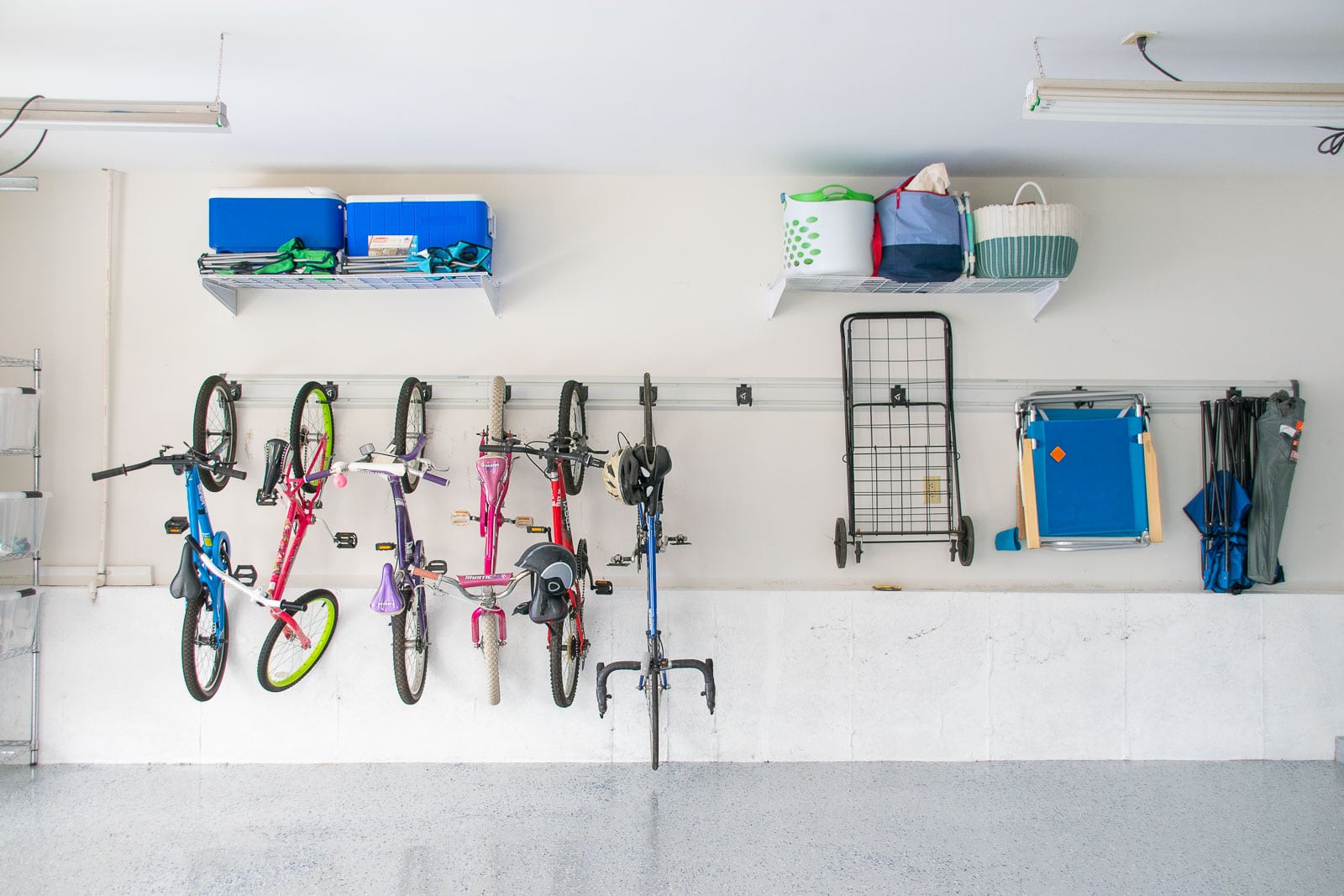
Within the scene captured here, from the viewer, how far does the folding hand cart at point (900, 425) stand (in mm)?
3447

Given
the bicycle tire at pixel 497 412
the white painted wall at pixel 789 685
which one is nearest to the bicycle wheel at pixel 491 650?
the white painted wall at pixel 789 685

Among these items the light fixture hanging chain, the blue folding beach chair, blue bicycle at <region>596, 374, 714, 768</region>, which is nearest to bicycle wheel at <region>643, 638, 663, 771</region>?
blue bicycle at <region>596, 374, 714, 768</region>

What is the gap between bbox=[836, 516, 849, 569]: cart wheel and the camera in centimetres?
328

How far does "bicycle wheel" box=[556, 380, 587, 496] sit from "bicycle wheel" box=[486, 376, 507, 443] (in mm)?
246

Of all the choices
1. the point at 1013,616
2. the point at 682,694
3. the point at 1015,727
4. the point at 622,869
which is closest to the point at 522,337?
the point at 682,694

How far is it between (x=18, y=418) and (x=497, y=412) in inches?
79.9

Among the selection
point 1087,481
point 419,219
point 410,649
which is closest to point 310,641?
point 410,649

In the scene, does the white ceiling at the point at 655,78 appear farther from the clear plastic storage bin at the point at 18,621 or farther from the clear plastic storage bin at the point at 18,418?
the clear plastic storage bin at the point at 18,621

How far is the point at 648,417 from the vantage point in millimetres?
3096

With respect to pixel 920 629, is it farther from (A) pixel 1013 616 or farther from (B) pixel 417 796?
(B) pixel 417 796

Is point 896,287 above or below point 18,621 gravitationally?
above

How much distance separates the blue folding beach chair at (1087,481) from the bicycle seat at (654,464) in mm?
1660

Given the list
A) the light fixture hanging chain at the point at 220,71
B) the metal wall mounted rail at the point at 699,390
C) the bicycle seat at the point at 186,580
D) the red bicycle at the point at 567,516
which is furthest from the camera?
the metal wall mounted rail at the point at 699,390

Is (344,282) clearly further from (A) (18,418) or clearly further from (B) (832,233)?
(B) (832,233)
